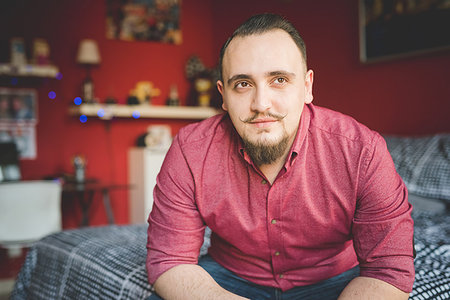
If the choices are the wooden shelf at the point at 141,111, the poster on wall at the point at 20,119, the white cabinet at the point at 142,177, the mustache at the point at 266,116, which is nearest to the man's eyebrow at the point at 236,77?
the mustache at the point at 266,116

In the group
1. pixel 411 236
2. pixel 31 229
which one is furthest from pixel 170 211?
pixel 31 229

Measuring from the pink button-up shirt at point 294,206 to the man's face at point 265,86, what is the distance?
0.29 ft

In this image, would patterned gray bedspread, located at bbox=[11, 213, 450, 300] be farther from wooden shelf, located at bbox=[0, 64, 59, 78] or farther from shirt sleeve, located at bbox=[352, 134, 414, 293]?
wooden shelf, located at bbox=[0, 64, 59, 78]

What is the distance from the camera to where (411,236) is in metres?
1.00

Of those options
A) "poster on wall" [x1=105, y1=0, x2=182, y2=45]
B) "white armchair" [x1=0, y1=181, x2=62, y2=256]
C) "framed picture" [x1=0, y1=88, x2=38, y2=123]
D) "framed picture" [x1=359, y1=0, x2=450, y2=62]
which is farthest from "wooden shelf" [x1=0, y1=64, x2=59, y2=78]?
"framed picture" [x1=359, y1=0, x2=450, y2=62]

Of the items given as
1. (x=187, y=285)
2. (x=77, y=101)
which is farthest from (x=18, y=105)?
(x=187, y=285)

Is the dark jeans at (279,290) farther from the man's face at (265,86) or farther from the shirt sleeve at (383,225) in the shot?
the man's face at (265,86)

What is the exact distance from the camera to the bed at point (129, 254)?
48.2 inches

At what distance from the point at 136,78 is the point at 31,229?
2.09 m

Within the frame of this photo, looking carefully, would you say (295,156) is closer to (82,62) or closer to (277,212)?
(277,212)

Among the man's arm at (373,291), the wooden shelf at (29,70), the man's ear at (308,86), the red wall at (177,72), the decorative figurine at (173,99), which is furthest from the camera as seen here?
the decorative figurine at (173,99)

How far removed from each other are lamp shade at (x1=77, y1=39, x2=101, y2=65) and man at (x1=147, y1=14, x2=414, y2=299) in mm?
2912

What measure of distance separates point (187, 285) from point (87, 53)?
10.6 ft

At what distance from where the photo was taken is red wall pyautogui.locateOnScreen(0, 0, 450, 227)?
2.83 meters
